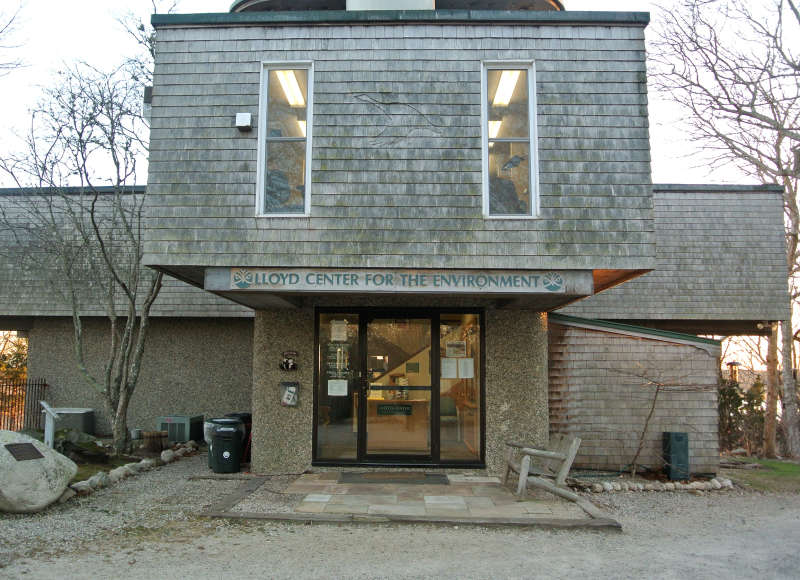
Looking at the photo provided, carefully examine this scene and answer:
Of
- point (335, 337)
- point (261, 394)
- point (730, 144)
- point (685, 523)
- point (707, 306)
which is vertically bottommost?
point (685, 523)

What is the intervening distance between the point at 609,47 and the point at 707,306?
21.2ft

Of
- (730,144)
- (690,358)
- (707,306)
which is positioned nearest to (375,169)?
(690,358)

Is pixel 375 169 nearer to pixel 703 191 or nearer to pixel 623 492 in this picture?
pixel 623 492

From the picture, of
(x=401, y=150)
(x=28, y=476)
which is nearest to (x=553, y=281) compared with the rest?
(x=401, y=150)

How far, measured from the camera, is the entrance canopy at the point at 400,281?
746 centimetres

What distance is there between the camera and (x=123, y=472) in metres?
8.63

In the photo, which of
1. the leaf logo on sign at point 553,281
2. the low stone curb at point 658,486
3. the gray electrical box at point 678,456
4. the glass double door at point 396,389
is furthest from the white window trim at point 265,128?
the gray electrical box at point 678,456

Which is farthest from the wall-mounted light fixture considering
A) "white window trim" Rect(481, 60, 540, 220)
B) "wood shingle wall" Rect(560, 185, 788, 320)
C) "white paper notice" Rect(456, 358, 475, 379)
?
"wood shingle wall" Rect(560, 185, 788, 320)

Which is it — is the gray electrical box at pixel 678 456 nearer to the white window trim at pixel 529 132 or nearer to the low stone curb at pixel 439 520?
the low stone curb at pixel 439 520

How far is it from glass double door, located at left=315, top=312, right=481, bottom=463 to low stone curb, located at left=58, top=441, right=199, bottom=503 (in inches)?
105

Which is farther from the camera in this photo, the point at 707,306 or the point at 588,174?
the point at 707,306

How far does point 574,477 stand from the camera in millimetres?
8906

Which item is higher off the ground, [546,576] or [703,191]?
[703,191]

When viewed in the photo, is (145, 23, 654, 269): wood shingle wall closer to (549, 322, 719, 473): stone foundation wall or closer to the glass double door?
the glass double door
